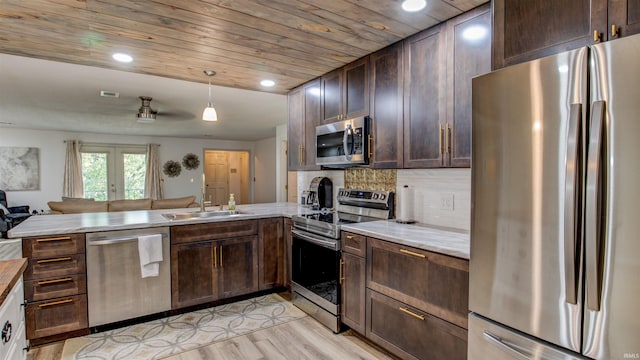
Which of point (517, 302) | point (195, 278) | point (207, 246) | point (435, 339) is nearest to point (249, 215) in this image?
point (207, 246)

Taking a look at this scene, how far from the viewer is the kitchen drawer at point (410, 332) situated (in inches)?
69.2

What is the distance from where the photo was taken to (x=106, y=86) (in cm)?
394

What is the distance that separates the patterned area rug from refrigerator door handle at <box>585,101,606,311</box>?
2.24m

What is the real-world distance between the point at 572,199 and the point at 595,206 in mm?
69

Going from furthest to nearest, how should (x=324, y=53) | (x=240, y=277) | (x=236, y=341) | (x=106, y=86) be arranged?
1. (x=106, y=86)
2. (x=240, y=277)
3. (x=324, y=53)
4. (x=236, y=341)

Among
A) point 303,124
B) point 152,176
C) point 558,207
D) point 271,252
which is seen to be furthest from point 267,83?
point 152,176

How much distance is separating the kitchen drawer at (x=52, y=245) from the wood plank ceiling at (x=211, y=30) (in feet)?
4.65

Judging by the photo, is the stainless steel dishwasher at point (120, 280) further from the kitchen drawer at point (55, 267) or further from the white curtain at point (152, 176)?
the white curtain at point (152, 176)

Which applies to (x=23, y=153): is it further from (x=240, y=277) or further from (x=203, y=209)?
(x=240, y=277)

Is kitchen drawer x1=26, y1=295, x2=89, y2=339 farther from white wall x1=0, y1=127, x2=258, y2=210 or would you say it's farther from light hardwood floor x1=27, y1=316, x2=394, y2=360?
white wall x1=0, y1=127, x2=258, y2=210

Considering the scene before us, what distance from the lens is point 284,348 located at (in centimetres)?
238

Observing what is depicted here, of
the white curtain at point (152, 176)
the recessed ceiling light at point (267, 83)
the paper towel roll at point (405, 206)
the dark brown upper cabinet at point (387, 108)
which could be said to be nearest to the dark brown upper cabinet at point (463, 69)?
the dark brown upper cabinet at point (387, 108)

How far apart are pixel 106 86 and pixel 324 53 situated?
2.85 m

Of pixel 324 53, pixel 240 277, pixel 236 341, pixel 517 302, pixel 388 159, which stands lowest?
pixel 236 341
